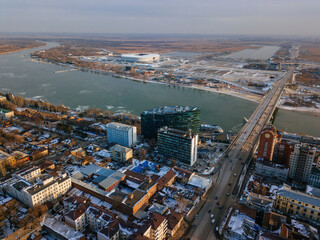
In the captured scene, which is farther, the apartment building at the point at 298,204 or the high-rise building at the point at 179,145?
the high-rise building at the point at 179,145

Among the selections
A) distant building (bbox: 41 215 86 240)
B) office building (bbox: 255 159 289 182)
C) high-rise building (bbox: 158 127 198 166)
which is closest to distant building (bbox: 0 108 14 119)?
high-rise building (bbox: 158 127 198 166)

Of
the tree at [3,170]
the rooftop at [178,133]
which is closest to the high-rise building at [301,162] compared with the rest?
the rooftop at [178,133]

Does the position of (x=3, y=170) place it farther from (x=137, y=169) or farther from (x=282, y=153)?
(x=282, y=153)

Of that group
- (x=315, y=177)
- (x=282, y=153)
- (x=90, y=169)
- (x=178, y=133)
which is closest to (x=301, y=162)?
(x=315, y=177)

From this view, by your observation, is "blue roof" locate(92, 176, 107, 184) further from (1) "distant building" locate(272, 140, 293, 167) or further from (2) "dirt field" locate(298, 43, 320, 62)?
(2) "dirt field" locate(298, 43, 320, 62)

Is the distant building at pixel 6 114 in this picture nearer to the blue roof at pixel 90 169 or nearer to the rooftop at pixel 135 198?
the blue roof at pixel 90 169

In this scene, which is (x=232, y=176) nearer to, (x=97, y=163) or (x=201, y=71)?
(x=97, y=163)
